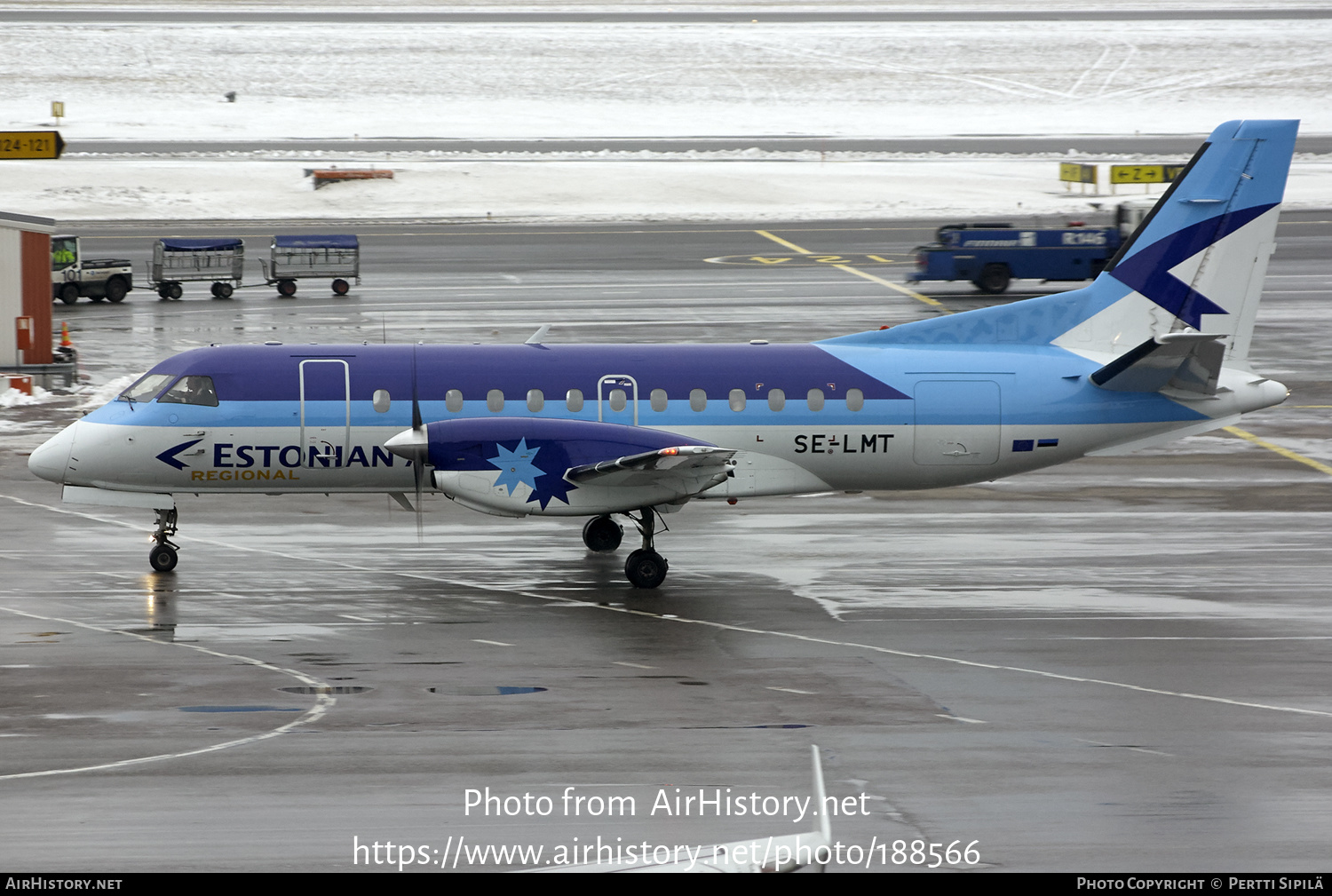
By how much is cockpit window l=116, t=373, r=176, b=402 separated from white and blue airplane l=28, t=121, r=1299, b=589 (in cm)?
4

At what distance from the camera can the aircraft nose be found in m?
20.2

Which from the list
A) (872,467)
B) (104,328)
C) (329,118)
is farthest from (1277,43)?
(872,467)

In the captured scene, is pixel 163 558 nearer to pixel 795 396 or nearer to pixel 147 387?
pixel 147 387

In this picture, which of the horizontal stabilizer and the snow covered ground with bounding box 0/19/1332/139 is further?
the snow covered ground with bounding box 0/19/1332/139

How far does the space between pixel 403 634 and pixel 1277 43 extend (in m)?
127

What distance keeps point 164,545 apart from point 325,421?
117 inches

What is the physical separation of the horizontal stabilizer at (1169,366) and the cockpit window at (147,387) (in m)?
13.7

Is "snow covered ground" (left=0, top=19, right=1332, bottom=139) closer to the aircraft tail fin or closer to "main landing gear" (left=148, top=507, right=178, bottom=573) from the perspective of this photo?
"main landing gear" (left=148, top=507, right=178, bottom=573)

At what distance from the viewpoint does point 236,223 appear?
212 feet

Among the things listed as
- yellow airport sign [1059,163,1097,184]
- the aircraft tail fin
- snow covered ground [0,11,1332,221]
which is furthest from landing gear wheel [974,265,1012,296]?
the aircraft tail fin

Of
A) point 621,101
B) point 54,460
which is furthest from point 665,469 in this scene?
point 621,101

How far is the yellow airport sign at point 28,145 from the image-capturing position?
33.3 m

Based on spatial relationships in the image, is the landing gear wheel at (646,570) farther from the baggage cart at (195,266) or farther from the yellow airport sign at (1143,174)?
the yellow airport sign at (1143,174)

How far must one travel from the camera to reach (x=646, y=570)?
782 inches
